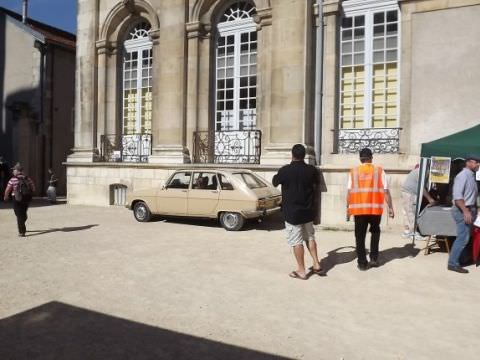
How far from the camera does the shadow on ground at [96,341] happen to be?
→ 351cm

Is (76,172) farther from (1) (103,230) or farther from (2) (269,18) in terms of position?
(2) (269,18)

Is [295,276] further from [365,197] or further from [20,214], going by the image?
[20,214]

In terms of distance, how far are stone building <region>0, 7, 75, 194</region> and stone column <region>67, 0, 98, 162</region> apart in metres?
4.32

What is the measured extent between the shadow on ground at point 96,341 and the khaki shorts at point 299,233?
2266mm

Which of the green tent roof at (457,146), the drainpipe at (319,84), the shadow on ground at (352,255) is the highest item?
the drainpipe at (319,84)


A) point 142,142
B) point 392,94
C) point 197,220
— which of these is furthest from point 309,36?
point 142,142

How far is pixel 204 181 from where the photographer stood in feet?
34.3

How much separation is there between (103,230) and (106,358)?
6717mm

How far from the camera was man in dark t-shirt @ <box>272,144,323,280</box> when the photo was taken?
5.70 metres

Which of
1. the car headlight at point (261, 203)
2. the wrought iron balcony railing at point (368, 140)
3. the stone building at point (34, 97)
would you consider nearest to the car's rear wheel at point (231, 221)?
the car headlight at point (261, 203)

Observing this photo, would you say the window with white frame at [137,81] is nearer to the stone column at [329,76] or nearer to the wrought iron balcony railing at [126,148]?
the wrought iron balcony railing at [126,148]

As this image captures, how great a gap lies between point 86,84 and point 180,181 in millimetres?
7424

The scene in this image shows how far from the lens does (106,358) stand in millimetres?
3455

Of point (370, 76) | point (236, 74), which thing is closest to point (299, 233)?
point (370, 76)
